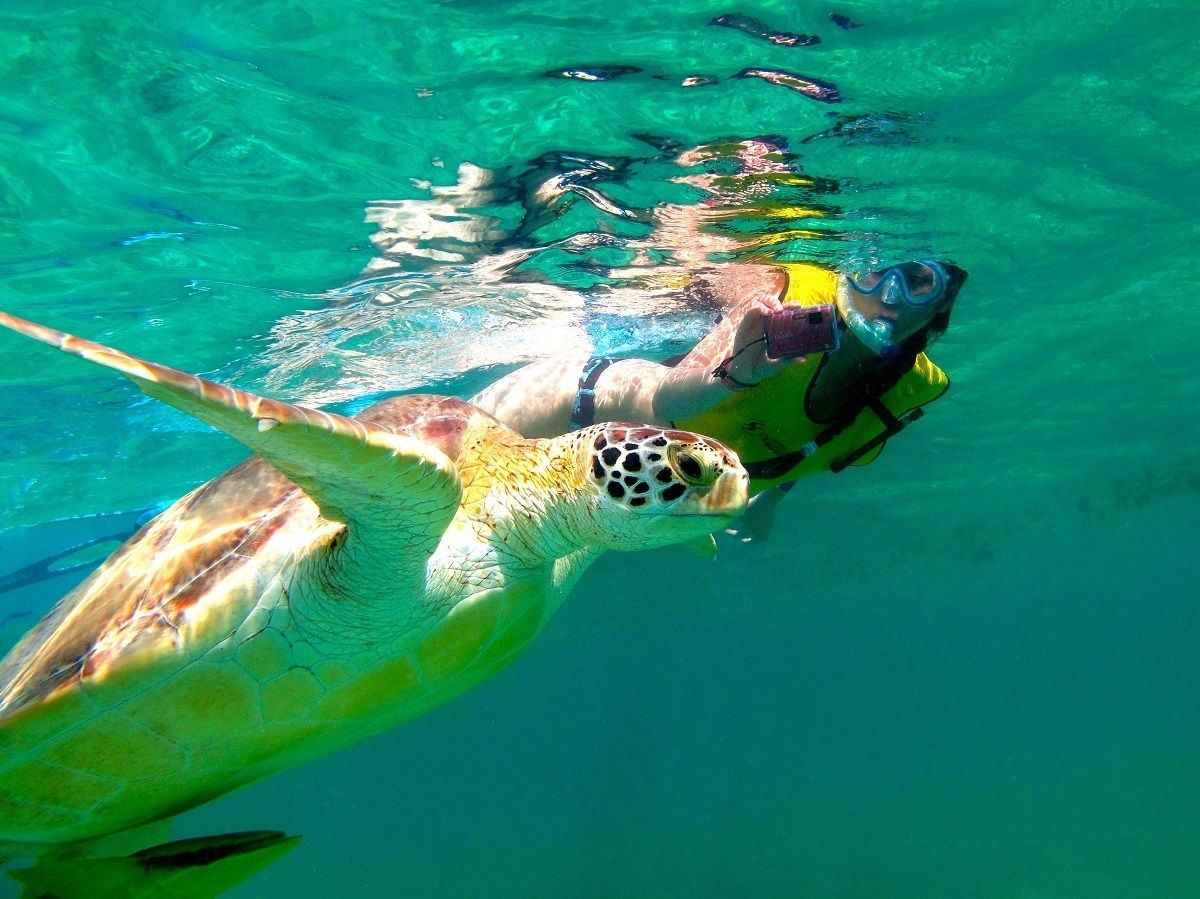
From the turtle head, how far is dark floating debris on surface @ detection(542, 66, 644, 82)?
3245 millimetres

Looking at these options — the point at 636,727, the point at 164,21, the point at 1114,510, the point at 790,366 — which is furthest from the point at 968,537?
the point at 636,727

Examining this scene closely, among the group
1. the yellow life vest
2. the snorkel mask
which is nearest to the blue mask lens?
the snorkel mask

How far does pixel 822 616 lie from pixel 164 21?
4314 cm

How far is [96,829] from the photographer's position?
324cm

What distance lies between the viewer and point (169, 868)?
9.70 ft

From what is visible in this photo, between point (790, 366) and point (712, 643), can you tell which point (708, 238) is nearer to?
point (790, 366)

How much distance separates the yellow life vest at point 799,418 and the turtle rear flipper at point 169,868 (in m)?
2.99

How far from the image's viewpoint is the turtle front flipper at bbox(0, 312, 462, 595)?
1688 mm

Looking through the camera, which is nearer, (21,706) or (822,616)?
(21,706)

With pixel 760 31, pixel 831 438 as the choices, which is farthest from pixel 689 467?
pixel 760 31

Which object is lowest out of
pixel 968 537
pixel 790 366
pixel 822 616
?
pixel 822 616

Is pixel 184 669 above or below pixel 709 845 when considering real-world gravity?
above

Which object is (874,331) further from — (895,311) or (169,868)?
(169,868)

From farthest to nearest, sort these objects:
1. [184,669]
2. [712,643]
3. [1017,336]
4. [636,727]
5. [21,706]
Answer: [636,727]
[712,643]
[1017,336]
[184,669]
[21,706]
